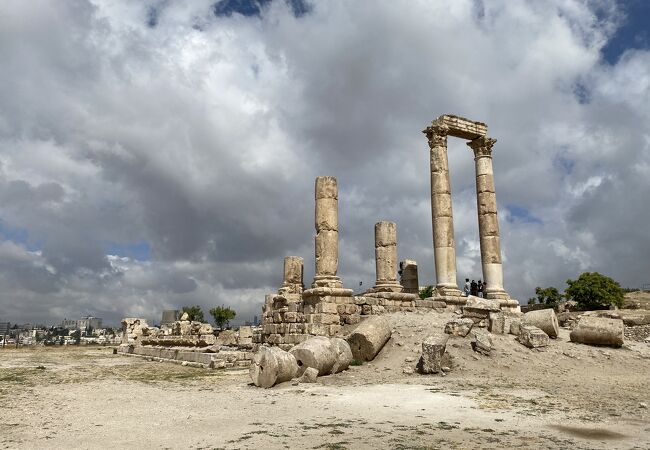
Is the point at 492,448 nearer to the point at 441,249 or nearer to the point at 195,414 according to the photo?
the point at 195,414

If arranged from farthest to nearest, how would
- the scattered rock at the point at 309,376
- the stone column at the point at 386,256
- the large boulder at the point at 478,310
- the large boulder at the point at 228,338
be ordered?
the large boulder at the point at 228,338 → the stone column at the point at 386,256 → the large boulder at the point at 478,310 → the scattered rock at the point at 309,376

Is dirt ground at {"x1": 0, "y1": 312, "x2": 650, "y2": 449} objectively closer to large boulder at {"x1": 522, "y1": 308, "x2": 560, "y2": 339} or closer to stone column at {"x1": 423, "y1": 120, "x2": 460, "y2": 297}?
large boulder at {"x1": 522, "y1": 308, "x2": 560, "y2": 339}

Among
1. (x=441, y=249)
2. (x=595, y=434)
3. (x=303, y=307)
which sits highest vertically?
(x=441, y=249)

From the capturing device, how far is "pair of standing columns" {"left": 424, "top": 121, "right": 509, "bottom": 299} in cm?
2231

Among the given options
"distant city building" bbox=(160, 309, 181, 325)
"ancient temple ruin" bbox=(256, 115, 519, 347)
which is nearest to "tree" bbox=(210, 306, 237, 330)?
"distant city building" bbox=(160, 309, 181, 325)

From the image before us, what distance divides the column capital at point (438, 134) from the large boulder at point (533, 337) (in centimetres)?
1053

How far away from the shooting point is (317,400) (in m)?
9.41

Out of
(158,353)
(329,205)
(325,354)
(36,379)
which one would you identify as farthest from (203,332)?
(325,354)

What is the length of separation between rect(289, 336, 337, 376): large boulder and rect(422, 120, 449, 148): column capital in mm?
13436

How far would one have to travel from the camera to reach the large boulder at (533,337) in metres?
15.0

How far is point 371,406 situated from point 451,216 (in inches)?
604

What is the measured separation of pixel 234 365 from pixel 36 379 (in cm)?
625

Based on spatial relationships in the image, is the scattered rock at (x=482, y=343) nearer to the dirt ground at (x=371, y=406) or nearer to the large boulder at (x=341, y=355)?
the dirt ground at (x=371, y=406)

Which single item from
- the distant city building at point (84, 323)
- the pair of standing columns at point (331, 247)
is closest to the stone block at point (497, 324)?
the pair of standing columns at point (331, 247)
